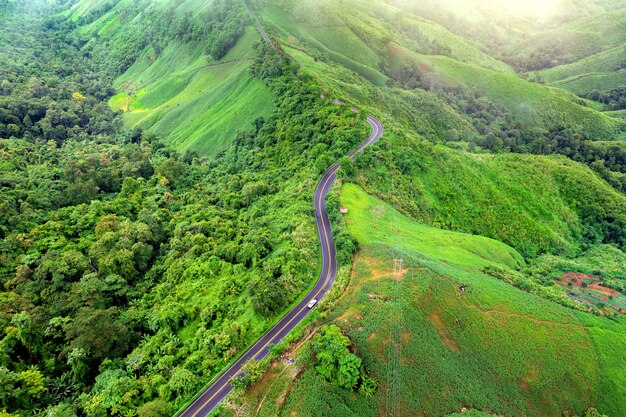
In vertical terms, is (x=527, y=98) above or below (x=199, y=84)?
above

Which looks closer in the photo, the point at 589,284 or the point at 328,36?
the point at 589,284

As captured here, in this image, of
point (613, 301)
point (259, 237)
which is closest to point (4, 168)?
point (259, 237)

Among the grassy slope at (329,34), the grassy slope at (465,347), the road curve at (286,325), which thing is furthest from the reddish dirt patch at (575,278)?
the grassy slope at (329,34)

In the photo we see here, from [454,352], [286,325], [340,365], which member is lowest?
[286,325]

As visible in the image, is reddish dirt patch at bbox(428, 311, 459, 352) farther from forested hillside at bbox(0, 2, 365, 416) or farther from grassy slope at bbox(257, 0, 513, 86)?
grassy slope at bbox(257, 0, 513, 86)

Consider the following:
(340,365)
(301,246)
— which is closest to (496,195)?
(301,246)

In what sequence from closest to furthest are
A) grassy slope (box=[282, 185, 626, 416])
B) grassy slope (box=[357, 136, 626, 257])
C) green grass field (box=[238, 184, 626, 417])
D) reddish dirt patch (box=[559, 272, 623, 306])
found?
green grass field (box=[238, 184, 626, 417])
grassy slope (box=[282, 185, 626, 416])
reddish dirt patch (box=[559, 272, 623, 306])
grassy slope (box=[357, 136, 626, 257])

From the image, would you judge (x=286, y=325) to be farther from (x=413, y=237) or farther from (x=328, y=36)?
(x=328, y=36)

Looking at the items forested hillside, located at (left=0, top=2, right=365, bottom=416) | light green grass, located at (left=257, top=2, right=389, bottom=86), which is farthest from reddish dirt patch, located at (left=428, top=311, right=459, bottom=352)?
light green grass, located at (left=257, top=2, right=389, bottom=86)
